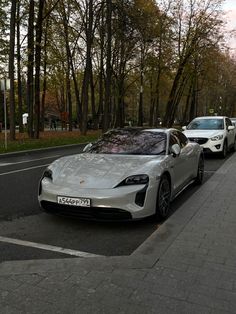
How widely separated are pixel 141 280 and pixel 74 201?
1830mm

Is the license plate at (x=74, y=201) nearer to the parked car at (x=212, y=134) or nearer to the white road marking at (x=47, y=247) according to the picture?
the white road marking at (x=47, y=247)

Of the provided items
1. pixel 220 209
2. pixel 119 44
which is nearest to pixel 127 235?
pixel 220 209

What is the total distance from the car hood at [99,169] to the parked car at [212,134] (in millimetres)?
7799

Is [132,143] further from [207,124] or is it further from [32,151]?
[32,151]

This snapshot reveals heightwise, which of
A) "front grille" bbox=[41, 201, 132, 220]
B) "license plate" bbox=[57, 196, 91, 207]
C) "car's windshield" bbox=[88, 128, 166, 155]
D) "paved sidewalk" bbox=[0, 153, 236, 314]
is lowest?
"paved sidewalk" bbox=[0, 153, 236, 314]

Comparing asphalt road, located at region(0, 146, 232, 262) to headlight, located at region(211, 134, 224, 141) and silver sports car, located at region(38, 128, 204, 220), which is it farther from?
headlight, located at region(211, 134, 224, 141)

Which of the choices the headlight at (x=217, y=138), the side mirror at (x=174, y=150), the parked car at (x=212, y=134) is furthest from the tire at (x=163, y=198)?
the headlight at (x=217, y=138)

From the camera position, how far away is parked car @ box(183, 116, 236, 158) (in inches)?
538

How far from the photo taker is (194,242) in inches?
183

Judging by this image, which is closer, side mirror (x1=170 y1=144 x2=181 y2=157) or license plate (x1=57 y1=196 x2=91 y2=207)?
license plate (x1=57 y1=196 x2=91 y2=207)

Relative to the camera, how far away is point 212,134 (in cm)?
1388

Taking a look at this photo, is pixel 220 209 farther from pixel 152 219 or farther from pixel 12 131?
pixel 12 131

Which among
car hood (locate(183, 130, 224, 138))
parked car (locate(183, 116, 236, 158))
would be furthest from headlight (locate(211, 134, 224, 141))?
car hood (locate(183, 130, 224, 138))

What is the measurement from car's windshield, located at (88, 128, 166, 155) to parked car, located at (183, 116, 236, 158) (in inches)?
272
